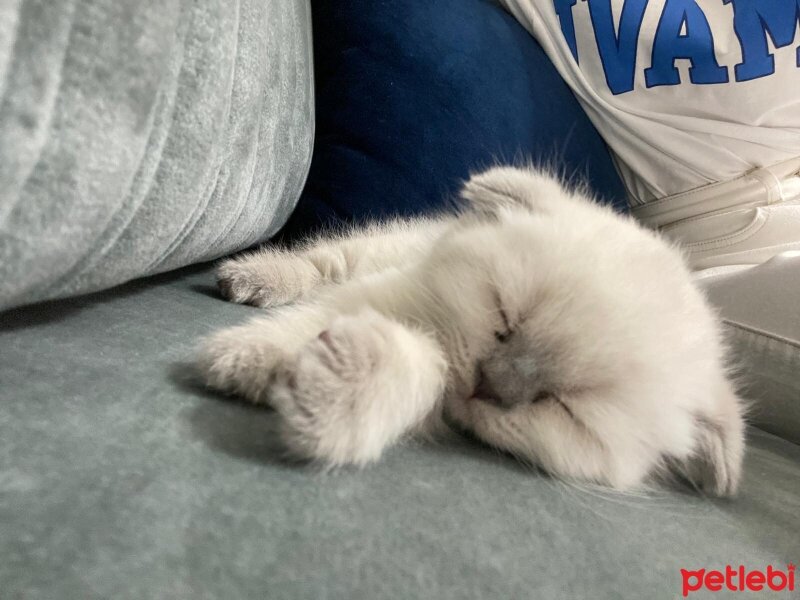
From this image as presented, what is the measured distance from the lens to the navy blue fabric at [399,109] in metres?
1.47

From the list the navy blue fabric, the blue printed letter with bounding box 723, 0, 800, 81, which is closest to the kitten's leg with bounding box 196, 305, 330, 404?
the navy blue fabric

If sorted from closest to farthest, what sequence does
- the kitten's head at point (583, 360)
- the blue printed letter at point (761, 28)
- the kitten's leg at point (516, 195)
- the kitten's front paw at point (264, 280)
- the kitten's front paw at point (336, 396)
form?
1. the kitten's front paw at point (336, 396)
2. the kitten's head at point (583, 360)
3. the kitten's leg at point (516, 195)
4. the kitten's front paw at point (264, 280)
5. the blue printed letter at point (761, 28)

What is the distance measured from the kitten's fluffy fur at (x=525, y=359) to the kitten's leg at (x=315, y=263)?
25 cm

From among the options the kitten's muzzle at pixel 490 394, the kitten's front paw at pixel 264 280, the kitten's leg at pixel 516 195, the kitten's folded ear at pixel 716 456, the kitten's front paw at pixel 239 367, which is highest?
the kitten's leg at pixel 516 195

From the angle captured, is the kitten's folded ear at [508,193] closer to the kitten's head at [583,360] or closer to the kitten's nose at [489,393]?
the kitten's head at [583,360]

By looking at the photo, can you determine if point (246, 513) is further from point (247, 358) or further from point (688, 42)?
point (688, 42)

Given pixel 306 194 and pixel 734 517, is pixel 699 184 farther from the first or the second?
pixel 734 517

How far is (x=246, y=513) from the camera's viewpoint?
489mm

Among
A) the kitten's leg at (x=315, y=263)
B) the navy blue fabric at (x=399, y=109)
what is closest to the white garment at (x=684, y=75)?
the navy blue fabric at (x=399, y=109)

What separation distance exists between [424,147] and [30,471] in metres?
1.18

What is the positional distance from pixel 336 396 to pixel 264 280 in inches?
21.4

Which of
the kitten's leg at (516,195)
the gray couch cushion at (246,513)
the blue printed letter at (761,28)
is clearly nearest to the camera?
the gray couch cushion at (246,513)

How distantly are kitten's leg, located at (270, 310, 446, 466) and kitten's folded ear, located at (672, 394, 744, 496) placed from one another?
1.26 feet

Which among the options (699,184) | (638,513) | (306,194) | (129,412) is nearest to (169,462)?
(129,412)
